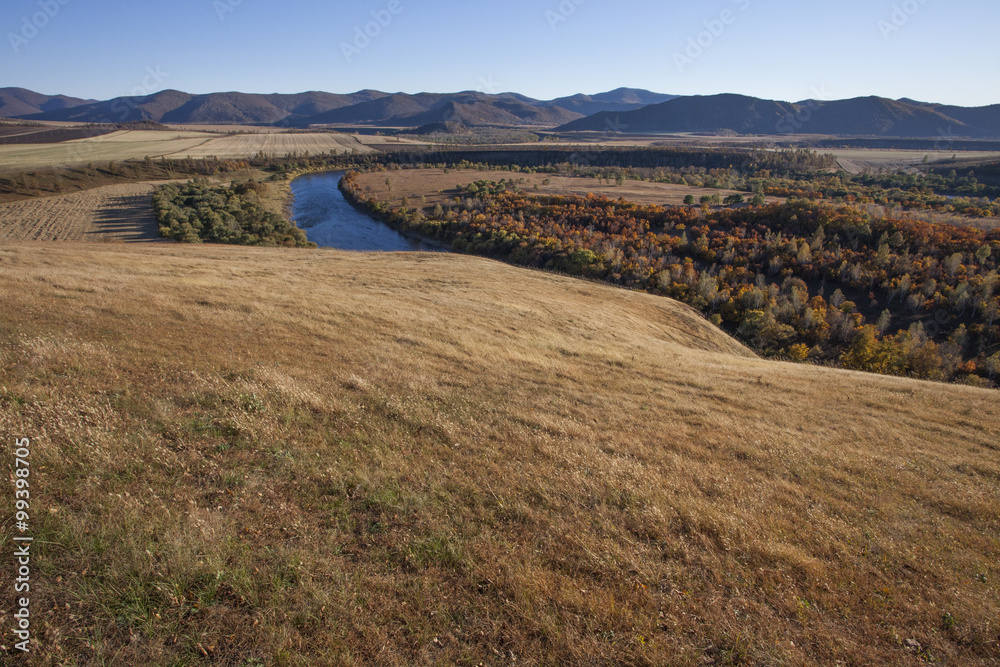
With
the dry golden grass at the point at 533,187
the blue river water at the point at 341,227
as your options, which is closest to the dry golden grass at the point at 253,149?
the dry golden grass at the point at 533,187

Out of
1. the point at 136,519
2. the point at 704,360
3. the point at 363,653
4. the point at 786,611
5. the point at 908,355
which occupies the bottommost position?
the point at 908,355

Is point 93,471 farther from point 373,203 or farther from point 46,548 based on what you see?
point 373,203

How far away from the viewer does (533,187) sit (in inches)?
4481

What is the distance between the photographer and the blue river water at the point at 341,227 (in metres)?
70.1

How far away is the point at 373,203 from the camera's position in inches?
3676

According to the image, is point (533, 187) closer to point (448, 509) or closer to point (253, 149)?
point (448, 509)

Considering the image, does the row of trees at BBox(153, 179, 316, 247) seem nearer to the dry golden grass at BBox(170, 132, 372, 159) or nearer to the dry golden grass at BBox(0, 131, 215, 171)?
the dry golden grass at BBox(0, 131, 215, 171)

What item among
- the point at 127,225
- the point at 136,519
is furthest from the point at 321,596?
the point at 127,225

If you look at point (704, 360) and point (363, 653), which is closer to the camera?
point (363, 653)

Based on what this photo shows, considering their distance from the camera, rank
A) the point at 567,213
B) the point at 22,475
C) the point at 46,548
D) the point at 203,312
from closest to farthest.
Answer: the point at 46,548 < the point at 22,475 < the point at 203,312 < the point at 567,213

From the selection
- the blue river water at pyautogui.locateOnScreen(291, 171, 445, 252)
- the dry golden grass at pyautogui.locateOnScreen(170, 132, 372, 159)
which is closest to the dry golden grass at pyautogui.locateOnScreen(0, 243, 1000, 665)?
the blue river water at pyautogui.locateOnScreen(291, 171, 445, 252)

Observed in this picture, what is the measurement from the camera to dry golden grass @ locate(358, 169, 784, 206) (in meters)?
102

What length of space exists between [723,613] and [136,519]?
7.06 metres

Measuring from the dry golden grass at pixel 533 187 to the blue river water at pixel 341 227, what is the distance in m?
10.8
